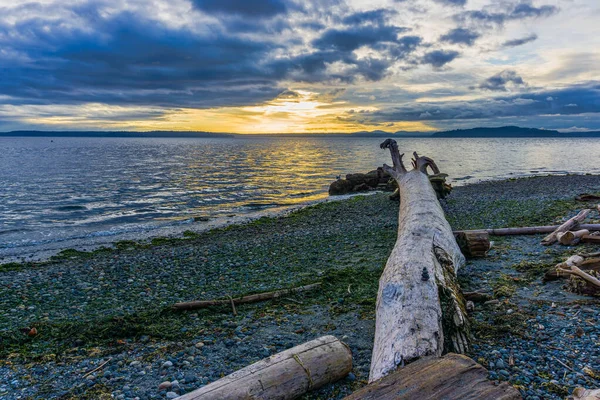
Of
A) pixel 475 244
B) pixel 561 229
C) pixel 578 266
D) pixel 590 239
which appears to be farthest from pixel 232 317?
pixel 561 229

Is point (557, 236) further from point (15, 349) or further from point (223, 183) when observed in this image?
point (223, 183)

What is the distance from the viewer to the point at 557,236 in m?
9.05

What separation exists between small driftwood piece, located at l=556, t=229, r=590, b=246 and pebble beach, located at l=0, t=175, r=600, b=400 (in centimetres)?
24

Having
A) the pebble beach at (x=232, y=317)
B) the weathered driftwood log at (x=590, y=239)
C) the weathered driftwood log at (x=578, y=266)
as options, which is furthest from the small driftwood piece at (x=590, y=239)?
the weathered driftwood log at (x=578, y=266)

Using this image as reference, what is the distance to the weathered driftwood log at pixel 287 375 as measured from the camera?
11.5ft

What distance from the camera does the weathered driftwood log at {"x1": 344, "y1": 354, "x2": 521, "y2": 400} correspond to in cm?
297

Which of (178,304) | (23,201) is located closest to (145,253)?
(178,304)

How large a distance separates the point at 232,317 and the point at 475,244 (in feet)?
18.4

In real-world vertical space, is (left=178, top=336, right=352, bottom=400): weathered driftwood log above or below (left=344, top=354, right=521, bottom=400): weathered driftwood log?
below

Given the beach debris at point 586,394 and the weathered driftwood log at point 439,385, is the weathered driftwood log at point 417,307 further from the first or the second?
the beach debris at point 586,394

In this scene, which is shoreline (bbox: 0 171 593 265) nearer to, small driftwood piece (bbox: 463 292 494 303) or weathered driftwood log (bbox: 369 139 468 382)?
weathered driftwood log (bbox: 369 139 468 382)

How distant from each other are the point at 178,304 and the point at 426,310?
4.38 m

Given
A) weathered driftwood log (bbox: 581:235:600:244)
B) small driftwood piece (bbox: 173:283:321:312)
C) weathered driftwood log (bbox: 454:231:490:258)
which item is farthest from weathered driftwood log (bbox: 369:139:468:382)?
weathered driftwood log (bbox: 581:235:600:244)

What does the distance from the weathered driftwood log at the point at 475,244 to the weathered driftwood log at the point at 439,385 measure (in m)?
5.85
